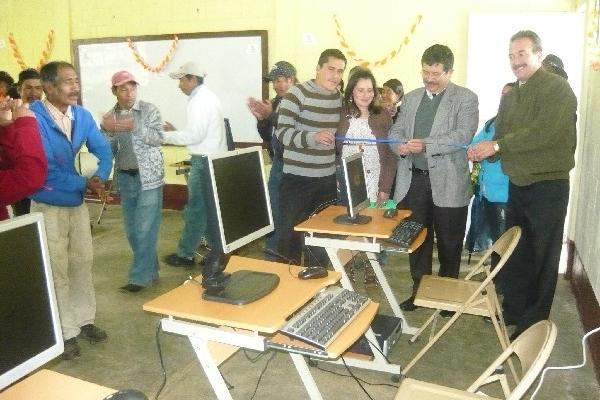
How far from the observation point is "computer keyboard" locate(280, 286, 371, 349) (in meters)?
1.60

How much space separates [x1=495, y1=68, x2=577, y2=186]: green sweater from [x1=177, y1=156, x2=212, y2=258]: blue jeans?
7.60 ft

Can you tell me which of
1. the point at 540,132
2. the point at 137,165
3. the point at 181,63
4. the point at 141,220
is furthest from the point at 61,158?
the point at 181,63

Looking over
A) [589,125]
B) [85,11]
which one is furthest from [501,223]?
[85,11]

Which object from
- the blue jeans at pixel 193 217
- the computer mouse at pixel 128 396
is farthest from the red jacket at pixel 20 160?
the blue jeans at pixel 193 217

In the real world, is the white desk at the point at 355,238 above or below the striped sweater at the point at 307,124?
below

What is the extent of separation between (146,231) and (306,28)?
9.33 ft

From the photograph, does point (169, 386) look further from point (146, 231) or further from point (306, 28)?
point (306, 28)

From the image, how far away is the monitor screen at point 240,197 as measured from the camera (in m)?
1.86

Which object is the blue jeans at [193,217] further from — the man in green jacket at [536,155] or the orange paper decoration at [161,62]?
the orange paper decoration at [161,62]

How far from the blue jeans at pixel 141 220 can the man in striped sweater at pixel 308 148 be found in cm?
100

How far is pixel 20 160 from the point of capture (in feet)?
6.60

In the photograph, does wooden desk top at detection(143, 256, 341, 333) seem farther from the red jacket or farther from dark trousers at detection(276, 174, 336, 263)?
dark trousers at detection(276, 174, 336, 263)

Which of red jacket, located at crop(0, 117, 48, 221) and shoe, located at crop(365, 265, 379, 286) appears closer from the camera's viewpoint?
red jacket, located at crop(0, 117, 48, 221)

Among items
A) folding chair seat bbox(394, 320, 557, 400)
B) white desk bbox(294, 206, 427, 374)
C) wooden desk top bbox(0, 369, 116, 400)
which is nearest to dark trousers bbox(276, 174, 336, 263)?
white desk bbox(294, 206, 427, 374)
